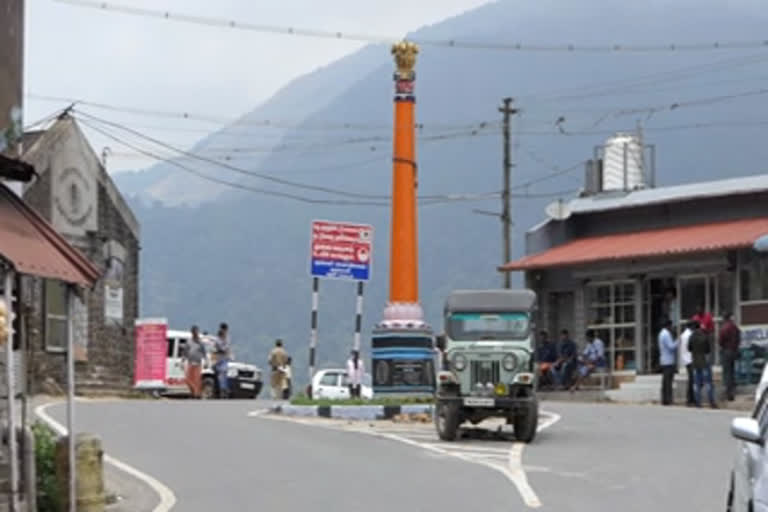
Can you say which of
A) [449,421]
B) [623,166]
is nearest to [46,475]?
[449,421]

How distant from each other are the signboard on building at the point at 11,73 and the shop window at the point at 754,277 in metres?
23.1

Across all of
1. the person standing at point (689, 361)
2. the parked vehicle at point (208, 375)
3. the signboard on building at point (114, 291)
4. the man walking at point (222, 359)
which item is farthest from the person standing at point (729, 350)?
the signboard on building at point (114, 291)

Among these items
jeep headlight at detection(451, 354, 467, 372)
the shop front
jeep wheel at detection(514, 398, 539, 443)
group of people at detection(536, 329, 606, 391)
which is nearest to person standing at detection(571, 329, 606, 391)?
group of people at detection(536, 329, 606, 391)

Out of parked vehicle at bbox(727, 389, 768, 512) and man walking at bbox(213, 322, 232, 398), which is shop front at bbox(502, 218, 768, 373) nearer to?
man walking at bbox(213, 322, 232, 398)

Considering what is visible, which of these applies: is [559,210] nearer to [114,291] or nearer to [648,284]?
[648,284]

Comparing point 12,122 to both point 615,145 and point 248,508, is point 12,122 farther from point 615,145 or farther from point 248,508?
point 615,145

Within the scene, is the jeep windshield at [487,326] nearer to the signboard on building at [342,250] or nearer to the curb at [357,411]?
the curb at [357,411]

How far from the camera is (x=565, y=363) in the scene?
41.8 m

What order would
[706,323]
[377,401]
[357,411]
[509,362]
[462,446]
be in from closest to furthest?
1. [462,446]
2. [509,362]
3. [357,411]
4. [377,401]
5. [706,323]

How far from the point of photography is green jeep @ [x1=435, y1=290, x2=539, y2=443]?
2472cm

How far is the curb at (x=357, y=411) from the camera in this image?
3067 cm

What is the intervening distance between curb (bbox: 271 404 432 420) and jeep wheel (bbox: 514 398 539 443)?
616 cm

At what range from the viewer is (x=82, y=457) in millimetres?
15906

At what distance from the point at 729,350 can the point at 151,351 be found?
50.8ft
